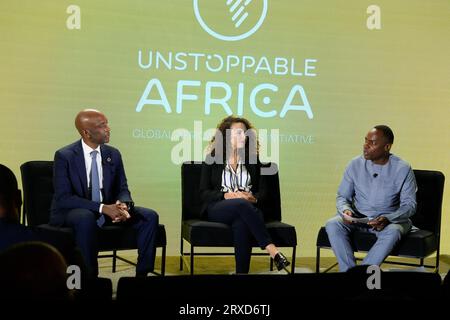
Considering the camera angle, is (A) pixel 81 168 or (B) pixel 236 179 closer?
(A) pixel 81 168

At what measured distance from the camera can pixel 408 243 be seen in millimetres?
3893

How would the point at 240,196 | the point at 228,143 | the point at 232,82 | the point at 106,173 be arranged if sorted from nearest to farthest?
the point at 106,173 < the point at 240,196 < the point at 228,143 < the point at 232,82

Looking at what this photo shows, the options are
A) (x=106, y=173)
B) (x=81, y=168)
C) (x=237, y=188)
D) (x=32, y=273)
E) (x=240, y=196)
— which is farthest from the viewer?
(x=237, y=188)

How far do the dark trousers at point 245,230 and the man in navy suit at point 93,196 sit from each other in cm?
54

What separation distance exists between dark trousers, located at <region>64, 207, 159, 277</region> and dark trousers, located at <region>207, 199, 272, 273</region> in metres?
0.55

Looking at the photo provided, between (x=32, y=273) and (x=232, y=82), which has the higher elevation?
(x=232, y=82)

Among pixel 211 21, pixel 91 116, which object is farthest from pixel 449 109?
pixel 91 116

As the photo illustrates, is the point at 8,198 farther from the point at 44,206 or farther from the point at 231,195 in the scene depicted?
the point at 231,195

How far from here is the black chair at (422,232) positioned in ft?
12.7

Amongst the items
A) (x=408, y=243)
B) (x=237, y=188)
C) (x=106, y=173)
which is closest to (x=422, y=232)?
(x=408, y=243)

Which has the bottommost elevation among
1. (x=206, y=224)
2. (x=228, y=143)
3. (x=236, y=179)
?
(x=206, y=224)

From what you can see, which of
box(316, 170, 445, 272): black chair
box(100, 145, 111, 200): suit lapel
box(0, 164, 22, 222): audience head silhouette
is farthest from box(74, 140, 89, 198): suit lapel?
box(0, 164, 22, 222): audience head silhouette

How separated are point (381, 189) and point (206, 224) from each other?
4.07ft
